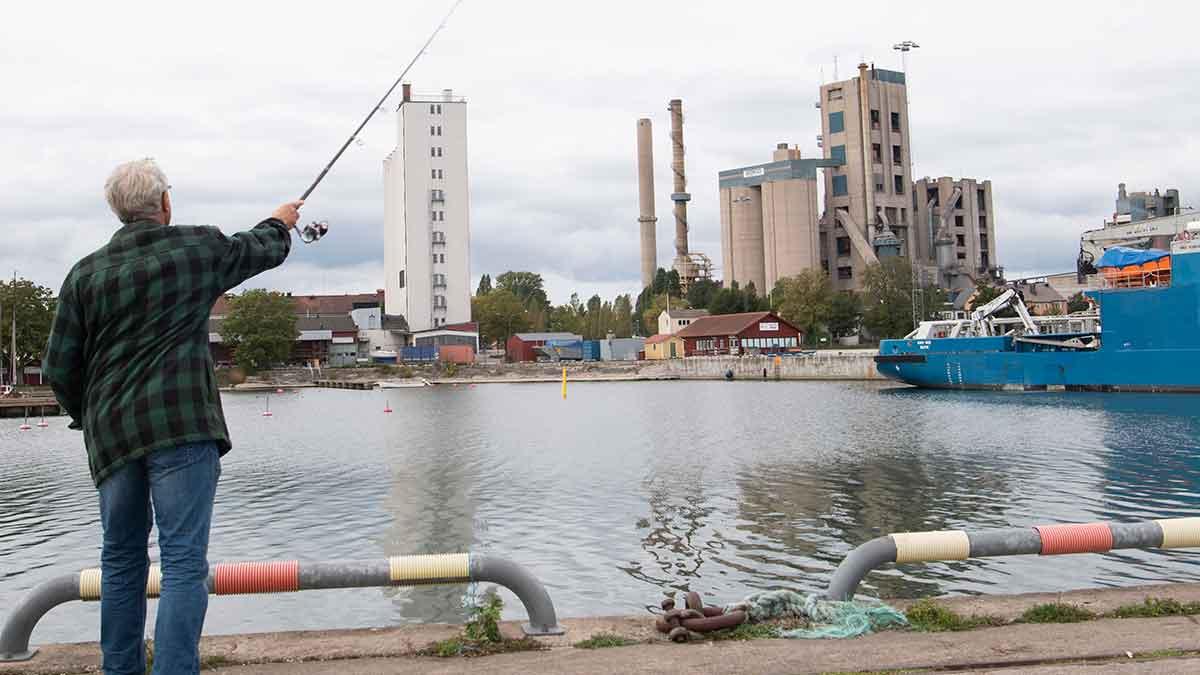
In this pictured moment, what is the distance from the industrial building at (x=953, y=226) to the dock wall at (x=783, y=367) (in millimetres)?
36794

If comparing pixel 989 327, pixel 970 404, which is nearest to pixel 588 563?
pixel 970 404

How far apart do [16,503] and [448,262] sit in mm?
83669

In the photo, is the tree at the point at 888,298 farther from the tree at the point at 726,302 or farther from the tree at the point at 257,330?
the tree at the point at 257,330

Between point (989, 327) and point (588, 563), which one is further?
point (989, 327)

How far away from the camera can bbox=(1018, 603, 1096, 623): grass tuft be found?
5.23m

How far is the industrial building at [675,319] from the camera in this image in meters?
109

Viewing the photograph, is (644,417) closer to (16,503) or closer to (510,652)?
(16,503)

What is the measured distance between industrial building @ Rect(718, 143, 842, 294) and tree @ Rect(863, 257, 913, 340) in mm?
9558

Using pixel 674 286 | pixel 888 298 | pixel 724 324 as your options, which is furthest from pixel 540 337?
pixel 888 298

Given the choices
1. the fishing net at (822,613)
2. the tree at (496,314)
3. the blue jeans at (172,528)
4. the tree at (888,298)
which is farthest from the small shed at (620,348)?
the blue jeans at (172,528)

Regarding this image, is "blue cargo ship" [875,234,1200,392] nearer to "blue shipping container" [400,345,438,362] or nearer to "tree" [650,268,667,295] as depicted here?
"blue shipping container" [400,345,438,362]

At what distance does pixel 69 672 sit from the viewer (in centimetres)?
461

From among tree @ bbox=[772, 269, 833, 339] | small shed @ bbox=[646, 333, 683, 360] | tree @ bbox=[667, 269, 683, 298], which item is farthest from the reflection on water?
tree @ bbox=[667, 269, 683, 298]

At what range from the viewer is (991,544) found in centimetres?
559
